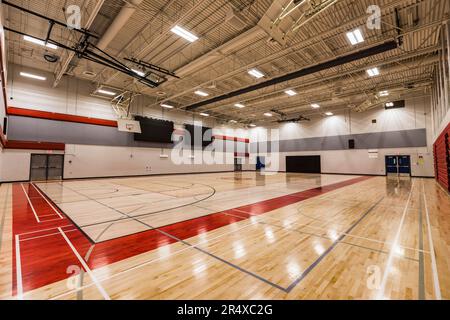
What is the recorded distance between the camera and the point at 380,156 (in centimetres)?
1714

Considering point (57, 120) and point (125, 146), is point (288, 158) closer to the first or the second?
point (125, 146)

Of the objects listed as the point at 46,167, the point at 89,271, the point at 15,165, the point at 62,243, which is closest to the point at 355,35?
the point at 89,271

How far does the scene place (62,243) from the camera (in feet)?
10.2

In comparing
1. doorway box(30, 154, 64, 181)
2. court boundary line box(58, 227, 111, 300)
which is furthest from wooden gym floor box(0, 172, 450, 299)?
doorway box(30, 154, 64, 181)

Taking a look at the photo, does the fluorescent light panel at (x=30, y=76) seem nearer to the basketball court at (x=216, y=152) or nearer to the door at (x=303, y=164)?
the basketball court at (x=216, y=152)

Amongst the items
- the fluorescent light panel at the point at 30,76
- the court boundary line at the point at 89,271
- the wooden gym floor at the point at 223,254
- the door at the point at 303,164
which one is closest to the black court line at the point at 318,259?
the wooden gym floor at the point at 223,254

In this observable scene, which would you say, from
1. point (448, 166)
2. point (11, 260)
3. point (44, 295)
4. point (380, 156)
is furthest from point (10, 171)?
point (380, 156)

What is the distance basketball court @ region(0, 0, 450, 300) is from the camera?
2301mm

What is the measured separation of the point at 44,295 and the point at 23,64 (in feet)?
51.2

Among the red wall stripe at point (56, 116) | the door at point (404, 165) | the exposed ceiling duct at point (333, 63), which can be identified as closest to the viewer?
the exposed ceiling duct at point (333, 63)

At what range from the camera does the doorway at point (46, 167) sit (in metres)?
12.1

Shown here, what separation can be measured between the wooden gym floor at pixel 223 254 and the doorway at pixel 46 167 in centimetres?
938

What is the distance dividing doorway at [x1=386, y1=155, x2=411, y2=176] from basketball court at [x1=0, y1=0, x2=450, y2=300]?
105 mm

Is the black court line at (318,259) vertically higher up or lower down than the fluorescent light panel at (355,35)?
lower down
